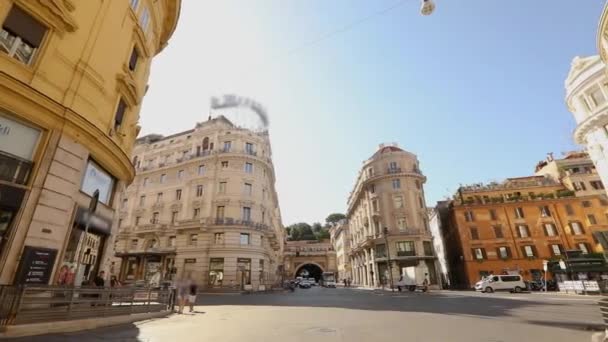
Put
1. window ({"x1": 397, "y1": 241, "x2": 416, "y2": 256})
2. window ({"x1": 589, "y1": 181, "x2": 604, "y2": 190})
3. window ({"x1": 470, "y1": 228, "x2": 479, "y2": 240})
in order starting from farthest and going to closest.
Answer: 1. window ({"x1": 397, "y1": 241, "x2": 416, "y2": 256})
2. window ({"x1": 470, "y1": 228, "x2": 479, "y2": 240})
3. window ({"x1": 589, "y1": 181, "x2": 604, "y2": 190})

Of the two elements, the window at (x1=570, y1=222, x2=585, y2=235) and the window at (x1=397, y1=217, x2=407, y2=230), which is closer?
the window at (x1=570, y1=222, x2=585, y2=235)

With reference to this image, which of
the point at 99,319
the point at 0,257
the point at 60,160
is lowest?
the point at 99,319

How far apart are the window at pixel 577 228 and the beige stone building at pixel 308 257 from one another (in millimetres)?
58272

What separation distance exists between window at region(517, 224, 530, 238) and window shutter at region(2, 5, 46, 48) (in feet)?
166

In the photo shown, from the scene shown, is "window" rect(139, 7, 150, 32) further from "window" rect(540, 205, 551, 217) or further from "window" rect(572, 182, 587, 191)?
"window" rect(572, 182, 587, 191)

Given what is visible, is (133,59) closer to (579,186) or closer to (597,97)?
(597,97)

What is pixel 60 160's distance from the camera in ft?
30.3

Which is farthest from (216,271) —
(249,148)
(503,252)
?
(503,252)

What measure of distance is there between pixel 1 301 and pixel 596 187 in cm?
5842

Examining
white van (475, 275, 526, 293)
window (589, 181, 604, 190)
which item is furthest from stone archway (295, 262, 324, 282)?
window (589, 181, 604, 190)

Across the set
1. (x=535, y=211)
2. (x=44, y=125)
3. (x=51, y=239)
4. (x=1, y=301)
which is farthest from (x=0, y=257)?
(x=535, y=211)

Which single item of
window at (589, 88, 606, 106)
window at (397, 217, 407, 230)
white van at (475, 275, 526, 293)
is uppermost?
window at (589, 88, 606, 106)

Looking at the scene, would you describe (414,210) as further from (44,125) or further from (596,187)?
(44,125)

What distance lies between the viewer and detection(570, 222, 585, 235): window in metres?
38.0
